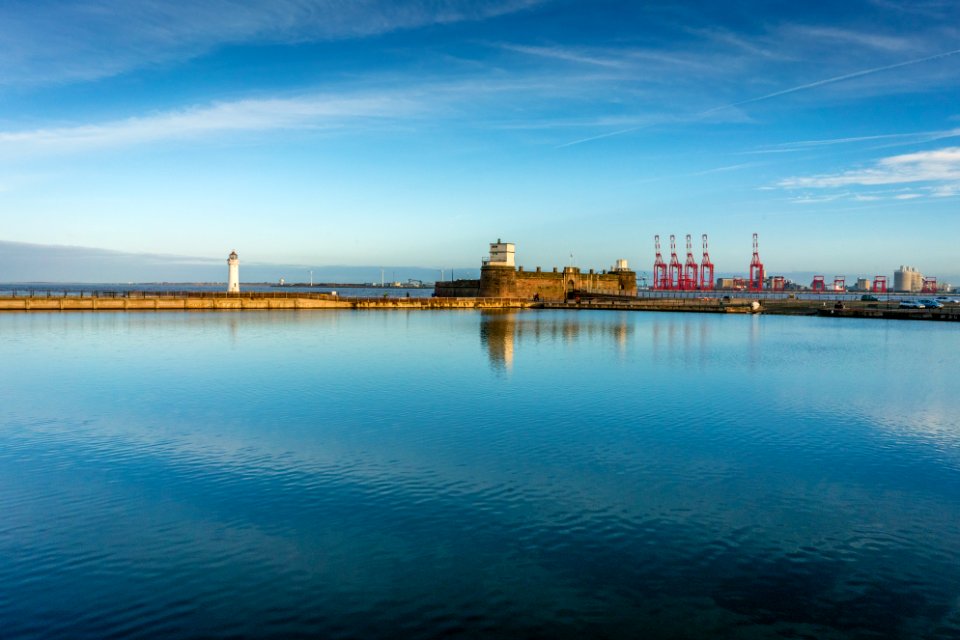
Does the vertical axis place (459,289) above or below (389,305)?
above

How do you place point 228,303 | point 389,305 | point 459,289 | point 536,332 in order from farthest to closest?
point 459,289
point 389,305
point 228,303
point 536,332

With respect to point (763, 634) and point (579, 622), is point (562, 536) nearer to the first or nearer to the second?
point (579, 622)

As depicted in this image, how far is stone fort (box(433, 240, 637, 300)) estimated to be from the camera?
2849 inches

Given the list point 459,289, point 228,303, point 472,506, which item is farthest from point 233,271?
point 472,506

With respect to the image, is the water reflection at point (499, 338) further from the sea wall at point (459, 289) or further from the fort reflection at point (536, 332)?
the sea wall at point (459, 289)

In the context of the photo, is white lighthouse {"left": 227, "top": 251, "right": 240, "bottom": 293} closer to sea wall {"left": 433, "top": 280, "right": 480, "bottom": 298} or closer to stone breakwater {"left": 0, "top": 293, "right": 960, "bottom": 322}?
stone breakwater {"left": 0, "top": 293, "right": 960, "bottom": 322}

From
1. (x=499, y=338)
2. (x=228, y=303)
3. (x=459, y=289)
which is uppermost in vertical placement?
(x=459, y=289)

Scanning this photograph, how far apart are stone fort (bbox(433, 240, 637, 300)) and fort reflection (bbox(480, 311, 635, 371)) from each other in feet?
50.0

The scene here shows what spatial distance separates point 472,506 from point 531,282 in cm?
6544

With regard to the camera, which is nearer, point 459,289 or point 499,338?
point 499,338

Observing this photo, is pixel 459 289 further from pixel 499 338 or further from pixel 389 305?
pixel 499 338

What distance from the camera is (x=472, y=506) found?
399 inches

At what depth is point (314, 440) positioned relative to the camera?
1388 cm

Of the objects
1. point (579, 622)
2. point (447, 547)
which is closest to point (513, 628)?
point (579, 622)
